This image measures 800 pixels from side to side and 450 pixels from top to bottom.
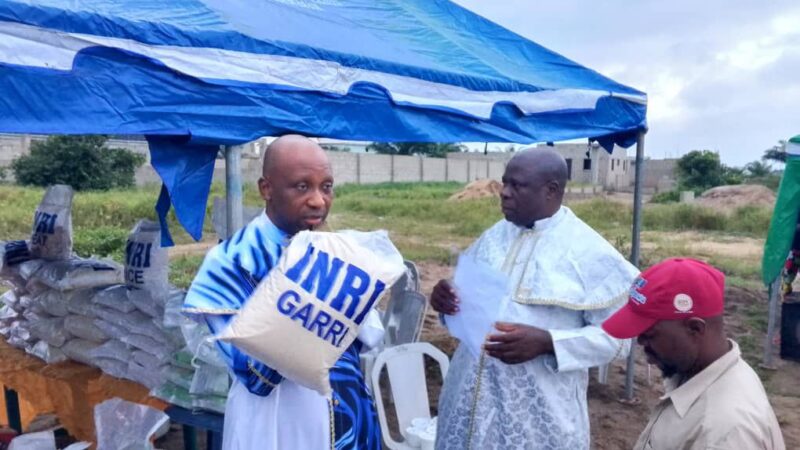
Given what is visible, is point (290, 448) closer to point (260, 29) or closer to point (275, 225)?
point (275, 225)

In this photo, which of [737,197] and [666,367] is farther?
[737,197]

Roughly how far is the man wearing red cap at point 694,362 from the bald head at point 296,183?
2.47ft

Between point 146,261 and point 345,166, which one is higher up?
point 345,166

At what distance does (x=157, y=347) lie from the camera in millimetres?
2799

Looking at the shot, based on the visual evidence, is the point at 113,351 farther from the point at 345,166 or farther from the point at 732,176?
the point at 732,176

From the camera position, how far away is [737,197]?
75.3ft

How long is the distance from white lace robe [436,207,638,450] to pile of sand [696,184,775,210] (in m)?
21.6

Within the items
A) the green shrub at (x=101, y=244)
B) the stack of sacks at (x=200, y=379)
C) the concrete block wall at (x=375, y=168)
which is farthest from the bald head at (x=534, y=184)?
the concrete block wall at (x=375, y=168)

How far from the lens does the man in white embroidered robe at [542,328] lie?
205cm

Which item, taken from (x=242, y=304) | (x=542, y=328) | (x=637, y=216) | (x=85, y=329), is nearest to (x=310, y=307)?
(x=242, y=304)

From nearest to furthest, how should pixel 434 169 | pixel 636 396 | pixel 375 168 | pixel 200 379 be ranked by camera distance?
pixel 200 379 → pixel 636 396 → pixel 375 168 → pixel 434 169

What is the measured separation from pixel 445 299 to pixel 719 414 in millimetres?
1051

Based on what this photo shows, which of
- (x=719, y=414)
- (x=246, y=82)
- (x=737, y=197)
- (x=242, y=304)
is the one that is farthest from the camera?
(x=737, y=197)

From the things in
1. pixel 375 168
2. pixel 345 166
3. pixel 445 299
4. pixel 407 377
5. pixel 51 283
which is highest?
pixel 345 166
